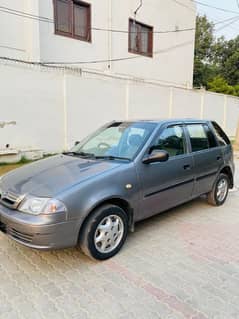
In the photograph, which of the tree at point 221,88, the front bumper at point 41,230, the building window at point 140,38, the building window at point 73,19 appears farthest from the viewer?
the tree at point 221,88

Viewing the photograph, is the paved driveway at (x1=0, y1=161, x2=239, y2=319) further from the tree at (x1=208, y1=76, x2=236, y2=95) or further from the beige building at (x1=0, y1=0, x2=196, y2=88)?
the tree at (x1=208, y1=76, x2=236, y2=95)

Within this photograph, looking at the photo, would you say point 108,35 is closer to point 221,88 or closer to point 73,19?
point 73,19

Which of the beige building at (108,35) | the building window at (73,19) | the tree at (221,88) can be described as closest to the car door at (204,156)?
Result: the beige building at (108,35)

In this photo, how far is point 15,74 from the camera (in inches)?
299

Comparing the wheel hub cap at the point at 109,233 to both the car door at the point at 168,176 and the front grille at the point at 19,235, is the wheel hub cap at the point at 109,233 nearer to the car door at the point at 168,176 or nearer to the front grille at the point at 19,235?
the car door at the point at 168,176

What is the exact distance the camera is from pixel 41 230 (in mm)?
2514

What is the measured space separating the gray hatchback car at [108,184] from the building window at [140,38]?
11402 millimetres

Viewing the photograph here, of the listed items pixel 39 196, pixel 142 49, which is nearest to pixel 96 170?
pixel 39 196

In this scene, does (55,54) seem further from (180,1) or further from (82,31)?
(180,1)

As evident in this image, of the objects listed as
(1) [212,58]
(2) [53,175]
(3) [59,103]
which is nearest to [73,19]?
(3) [59,103]

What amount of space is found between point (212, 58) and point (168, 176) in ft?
110

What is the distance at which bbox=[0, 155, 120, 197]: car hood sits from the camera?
8.94ft

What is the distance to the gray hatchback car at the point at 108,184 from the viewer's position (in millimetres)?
2594

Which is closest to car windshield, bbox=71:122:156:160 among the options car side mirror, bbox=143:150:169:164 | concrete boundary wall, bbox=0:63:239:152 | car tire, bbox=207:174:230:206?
car side mirror, bbox=143:150:169:164
